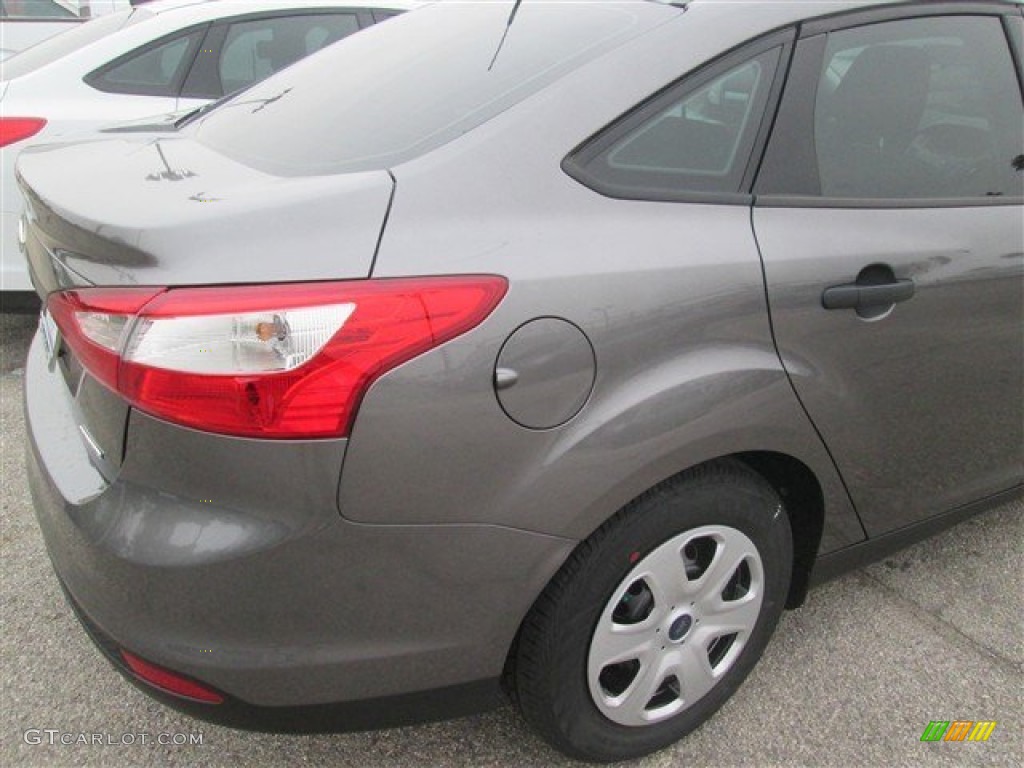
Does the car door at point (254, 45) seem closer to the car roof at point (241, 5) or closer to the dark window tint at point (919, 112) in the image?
the car roof at point (241, 5)

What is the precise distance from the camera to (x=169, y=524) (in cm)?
136

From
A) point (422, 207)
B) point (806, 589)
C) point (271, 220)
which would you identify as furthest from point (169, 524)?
point (806, 589)

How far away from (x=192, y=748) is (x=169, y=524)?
808 millimetres

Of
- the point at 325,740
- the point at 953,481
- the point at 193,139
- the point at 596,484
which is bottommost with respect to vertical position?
the point at 325,740

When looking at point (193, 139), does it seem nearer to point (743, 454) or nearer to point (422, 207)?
point (422, 207)

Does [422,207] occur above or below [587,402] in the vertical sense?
above

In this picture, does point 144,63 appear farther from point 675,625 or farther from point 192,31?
point 675,625

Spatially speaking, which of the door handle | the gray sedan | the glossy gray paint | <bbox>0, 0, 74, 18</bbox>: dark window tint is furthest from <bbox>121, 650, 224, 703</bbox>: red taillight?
<bbox>0, 0, 74, 18</bbox>: dark window tint

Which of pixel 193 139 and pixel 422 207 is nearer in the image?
pixel 422 207

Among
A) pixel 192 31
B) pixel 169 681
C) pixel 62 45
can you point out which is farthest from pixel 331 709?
pixel 62 45

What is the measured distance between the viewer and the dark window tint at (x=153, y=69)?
154 inches

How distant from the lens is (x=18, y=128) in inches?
139

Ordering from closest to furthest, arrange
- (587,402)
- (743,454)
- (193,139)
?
(587,402) < (743,454) < (193,139)

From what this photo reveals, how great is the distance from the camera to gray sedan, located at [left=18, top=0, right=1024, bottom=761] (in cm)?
132
